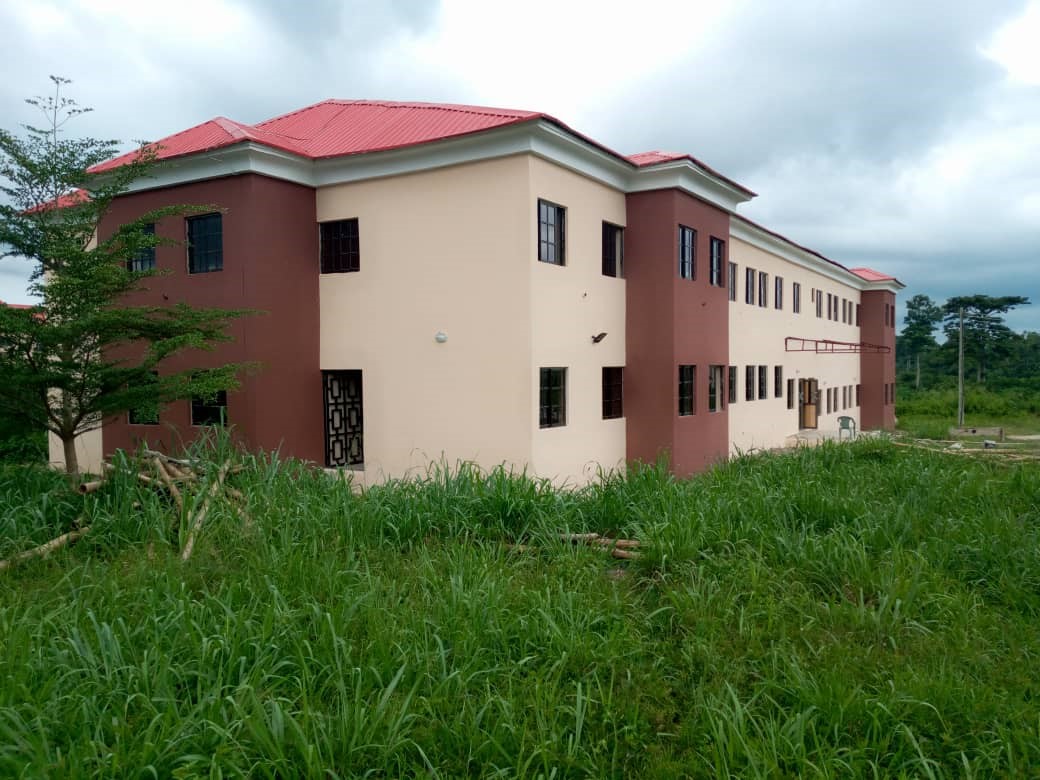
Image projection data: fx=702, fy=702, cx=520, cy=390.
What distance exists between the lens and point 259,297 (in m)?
12.4

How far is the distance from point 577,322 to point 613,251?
2.27m

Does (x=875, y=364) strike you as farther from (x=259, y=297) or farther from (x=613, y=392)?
(x=259, y=297)

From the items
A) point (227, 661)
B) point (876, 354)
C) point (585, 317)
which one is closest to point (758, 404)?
point (585, 317)

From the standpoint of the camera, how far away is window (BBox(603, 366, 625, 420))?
14242 millimetres

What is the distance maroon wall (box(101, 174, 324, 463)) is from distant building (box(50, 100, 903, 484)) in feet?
0.12

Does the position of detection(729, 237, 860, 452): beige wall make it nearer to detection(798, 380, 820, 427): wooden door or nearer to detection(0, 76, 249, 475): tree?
detection(798, 380, 820, 427): wooden door

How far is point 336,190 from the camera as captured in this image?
1344 cm

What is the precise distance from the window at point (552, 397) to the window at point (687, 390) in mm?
3325

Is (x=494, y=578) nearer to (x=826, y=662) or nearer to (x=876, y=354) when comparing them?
(x=826, y=662)

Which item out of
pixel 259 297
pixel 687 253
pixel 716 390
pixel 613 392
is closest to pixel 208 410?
pixel 259 297

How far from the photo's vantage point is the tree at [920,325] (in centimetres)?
6203

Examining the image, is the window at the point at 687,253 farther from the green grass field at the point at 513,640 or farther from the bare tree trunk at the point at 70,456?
the bare tree trunk at the point at 70,456

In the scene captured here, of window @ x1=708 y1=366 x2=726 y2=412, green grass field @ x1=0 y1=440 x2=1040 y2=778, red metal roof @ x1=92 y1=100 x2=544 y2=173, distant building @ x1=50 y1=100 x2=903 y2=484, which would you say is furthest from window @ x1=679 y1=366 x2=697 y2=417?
green grass field @ x1=0 y1=440 x2=1040 y2=778

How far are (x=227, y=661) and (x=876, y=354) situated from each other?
117 feet
